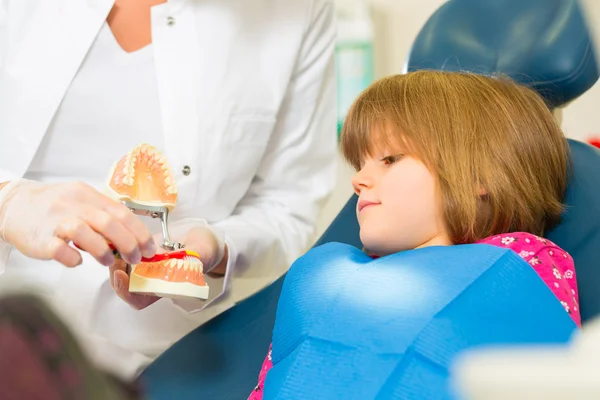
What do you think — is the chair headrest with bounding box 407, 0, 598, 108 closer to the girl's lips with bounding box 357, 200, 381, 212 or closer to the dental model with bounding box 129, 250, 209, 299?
the girl's lips with bounding box 357, 200, 381, 212

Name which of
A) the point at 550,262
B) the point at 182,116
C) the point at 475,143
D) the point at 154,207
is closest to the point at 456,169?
the point at 475,143

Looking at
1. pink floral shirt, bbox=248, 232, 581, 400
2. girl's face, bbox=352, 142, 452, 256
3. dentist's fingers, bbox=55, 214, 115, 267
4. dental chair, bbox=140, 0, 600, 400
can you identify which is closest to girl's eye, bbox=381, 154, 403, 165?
girl's face, bbox=352, 142, 452, 256

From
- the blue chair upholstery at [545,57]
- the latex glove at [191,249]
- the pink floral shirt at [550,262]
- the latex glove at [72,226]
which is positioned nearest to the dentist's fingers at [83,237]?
the latex glove at [72,226]

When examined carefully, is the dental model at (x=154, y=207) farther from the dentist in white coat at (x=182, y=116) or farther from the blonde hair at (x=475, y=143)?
the blonde hair at (x=475, y=143)

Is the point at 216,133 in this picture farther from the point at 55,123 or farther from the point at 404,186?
the point at 404,186

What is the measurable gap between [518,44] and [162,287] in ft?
2.42

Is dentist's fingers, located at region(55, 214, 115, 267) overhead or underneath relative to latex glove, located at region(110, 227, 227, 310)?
overhead

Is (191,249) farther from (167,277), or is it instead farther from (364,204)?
(364,204)

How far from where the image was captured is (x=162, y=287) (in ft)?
3.01

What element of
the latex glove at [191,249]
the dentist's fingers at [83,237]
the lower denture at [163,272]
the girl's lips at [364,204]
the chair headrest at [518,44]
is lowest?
the latex glove at [191,249]

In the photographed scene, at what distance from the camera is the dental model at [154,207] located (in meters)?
0.92

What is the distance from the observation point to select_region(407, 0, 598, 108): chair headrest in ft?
3.73

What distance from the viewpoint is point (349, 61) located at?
2.52 metres

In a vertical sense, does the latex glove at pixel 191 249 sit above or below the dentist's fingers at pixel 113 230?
below
